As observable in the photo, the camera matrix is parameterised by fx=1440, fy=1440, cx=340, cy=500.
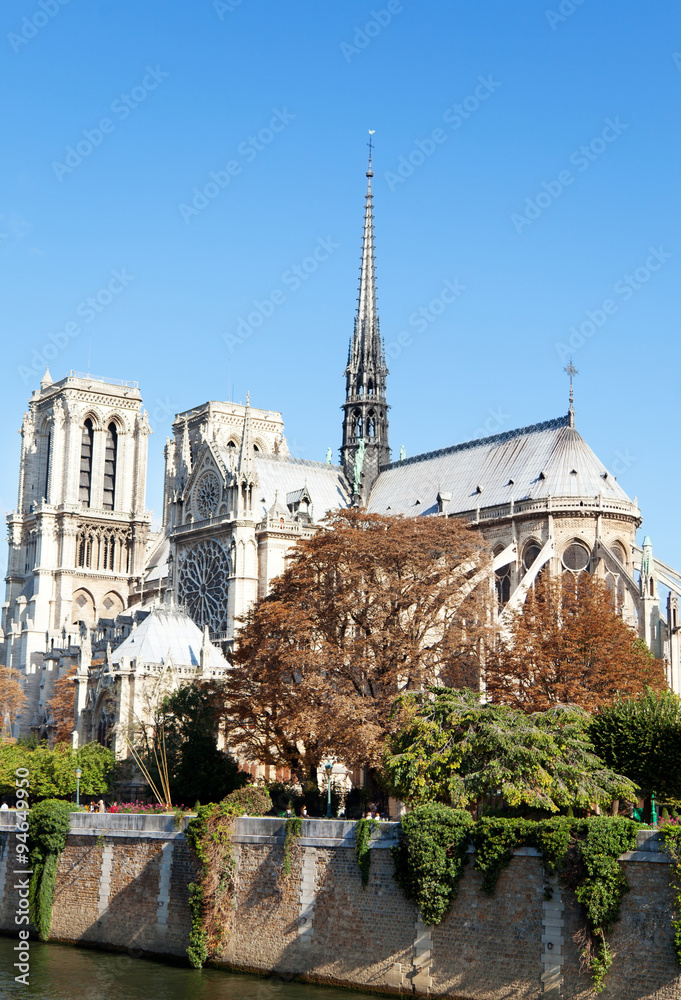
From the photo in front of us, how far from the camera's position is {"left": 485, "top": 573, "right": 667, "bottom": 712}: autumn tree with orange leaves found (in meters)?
50.4

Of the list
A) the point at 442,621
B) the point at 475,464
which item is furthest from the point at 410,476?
the point at 442,621

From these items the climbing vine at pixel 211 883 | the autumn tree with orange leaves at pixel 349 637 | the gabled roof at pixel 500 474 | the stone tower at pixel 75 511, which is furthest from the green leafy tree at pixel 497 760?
the stone tower at pixel 75 511

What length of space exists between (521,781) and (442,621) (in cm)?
1502

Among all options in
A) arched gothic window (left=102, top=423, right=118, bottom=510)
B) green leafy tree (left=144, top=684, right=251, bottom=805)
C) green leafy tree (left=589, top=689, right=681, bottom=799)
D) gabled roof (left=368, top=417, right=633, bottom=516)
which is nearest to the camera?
green leafy tree (left=589, top=689, right=681, bottom=799)

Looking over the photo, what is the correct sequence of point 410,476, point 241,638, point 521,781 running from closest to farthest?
point 521,781 → point 241,638 → point 410,476

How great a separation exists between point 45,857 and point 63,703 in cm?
3618

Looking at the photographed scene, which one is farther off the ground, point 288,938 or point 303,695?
point 303,695

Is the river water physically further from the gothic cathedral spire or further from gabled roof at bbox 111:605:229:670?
the gothic cathedral spire

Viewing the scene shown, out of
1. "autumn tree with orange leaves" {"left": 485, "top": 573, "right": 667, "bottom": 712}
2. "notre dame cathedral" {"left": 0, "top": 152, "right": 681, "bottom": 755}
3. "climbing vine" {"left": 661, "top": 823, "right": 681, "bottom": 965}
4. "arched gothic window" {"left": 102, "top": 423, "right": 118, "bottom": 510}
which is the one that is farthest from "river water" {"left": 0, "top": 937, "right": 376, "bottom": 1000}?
"arched gothic window" {"left": 102, "top": 423, "right": 118, "bottom": 510}

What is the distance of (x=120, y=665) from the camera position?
61.8 metres

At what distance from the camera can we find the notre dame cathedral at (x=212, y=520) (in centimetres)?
6569

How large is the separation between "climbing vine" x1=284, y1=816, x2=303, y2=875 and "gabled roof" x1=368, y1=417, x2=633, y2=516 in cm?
3476

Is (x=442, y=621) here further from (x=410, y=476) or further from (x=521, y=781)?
(x=410, y=476)

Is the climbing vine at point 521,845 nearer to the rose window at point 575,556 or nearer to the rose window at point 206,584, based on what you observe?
the rose window at point 575,556
